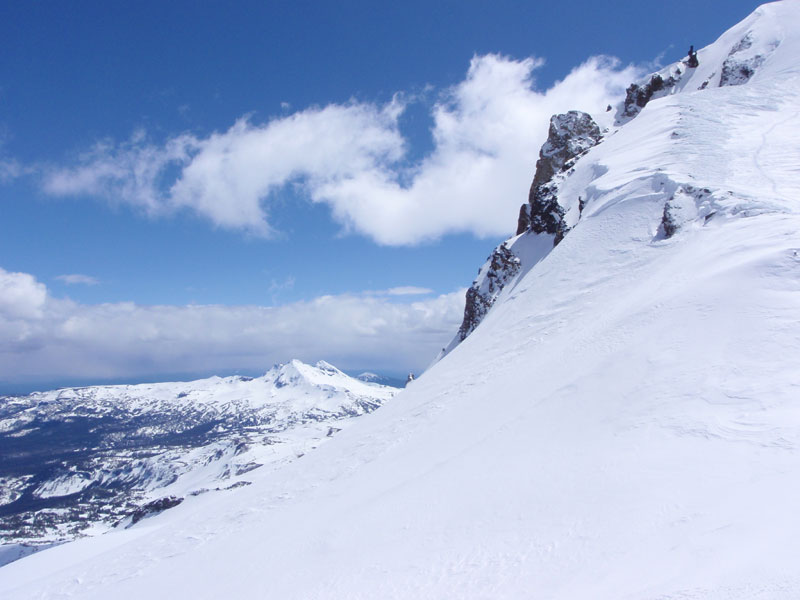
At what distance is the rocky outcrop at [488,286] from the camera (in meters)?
52.5

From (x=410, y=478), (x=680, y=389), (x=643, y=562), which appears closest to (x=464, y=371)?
(x=410, y=478)

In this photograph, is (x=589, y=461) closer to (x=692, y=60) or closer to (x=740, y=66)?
(x=740, y=66)

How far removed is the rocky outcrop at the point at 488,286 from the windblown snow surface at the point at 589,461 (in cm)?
2117

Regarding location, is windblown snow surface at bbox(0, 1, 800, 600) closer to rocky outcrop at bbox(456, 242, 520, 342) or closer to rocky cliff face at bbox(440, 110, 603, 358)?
rocky cliff face at bbox(440, 110, 603, 358)

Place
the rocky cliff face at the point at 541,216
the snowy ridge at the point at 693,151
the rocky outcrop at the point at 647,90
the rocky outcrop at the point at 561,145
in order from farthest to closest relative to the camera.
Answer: the rocky outcrop at the point at 647,90, the rocky outcrop at the point at 561,145, the rocky cliff face at the point at 541,216, the snowy ridge at the point at 693,151

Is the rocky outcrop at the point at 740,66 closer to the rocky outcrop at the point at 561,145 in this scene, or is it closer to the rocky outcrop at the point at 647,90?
the rocky outcrop at the point at 647,90

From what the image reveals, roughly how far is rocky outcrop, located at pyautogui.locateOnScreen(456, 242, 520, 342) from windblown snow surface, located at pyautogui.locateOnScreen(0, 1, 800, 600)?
21167mm

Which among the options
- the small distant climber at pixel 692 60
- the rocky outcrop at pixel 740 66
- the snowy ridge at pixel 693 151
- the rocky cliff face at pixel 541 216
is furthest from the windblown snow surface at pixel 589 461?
the small distant climber at pixel 692 60


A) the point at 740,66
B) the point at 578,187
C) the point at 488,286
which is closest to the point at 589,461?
the point at 578,187

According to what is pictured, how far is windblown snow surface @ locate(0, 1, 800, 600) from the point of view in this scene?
8086mm

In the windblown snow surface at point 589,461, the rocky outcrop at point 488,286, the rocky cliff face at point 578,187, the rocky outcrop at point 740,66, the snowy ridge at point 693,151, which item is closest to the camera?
the windblown snow surface at point 589,461

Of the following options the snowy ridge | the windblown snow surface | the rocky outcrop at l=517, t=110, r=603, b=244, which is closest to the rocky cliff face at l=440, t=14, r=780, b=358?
the rocky outcrop at l=517, t=110, r=603, b=244

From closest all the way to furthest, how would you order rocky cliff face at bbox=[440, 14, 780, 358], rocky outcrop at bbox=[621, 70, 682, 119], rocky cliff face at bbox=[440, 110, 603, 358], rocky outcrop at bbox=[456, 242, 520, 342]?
rocky cliff face at bbox=[440, 14, 780, 358] → rocky cliff face at bbox=[440, 110, 603, 358] → rocky outcrop at bbox=[456, 242, 520, 342] → rocky outcrop at bbox=[621, 70, 682, 119]

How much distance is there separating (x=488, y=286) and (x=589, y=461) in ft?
149
